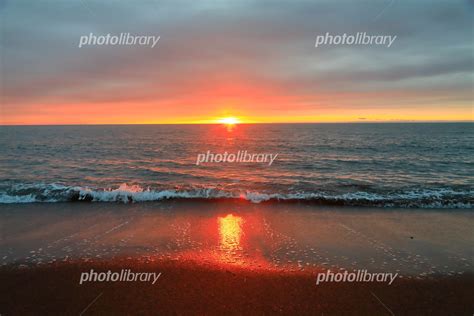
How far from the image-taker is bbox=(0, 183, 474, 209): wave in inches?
518

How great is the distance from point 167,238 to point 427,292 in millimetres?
7035

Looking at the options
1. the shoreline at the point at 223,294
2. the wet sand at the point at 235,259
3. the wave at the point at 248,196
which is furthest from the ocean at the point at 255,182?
the shoreline at the point at 223,294

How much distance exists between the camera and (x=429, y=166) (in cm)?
2439

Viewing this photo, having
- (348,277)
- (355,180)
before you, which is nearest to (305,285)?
(348,277)

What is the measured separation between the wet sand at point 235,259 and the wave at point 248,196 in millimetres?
1304

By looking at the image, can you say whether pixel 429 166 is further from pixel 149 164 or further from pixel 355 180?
pixel 149 164

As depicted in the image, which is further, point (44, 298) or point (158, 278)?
point (158, 278)

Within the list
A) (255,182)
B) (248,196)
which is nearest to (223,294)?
(248,196)

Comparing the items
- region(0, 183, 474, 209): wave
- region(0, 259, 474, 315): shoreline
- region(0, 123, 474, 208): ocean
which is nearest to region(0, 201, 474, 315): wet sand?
region(0, 259, 474, 315): shoreline

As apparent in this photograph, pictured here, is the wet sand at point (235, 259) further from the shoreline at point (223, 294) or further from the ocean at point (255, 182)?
the ocean at point (255, 182)

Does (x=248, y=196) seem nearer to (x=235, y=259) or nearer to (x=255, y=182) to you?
(x=255, y=182)

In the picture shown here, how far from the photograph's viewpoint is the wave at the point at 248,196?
1315 cm

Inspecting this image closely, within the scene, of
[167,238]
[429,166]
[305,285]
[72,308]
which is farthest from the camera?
[429,166]

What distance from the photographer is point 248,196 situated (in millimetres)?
13898
